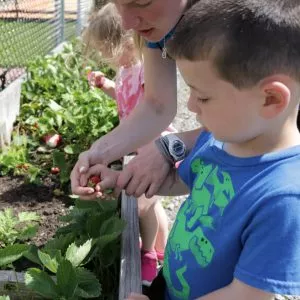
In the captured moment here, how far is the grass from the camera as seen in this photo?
4.41m

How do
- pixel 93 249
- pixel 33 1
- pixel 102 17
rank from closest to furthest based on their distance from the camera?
1. pixel 93 249
2. pixel 102 17
3. pixel 33 1

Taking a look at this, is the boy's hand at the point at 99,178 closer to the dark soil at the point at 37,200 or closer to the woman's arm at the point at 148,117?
the woman's arm at the point at 148,117

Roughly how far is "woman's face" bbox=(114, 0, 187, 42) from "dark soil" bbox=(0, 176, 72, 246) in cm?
133

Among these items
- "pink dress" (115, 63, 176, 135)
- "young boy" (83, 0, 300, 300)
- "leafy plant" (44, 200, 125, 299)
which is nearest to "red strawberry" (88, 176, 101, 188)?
"leafy plant" (44, 200, 125, 299)

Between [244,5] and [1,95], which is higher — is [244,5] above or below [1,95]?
above

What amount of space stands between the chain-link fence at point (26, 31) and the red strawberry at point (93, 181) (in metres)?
2.16

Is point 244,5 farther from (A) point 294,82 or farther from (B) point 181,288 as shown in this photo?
(B) point 181,288

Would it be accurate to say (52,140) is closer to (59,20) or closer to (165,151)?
(165,151)

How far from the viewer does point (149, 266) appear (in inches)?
100

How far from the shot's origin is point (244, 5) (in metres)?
1.17

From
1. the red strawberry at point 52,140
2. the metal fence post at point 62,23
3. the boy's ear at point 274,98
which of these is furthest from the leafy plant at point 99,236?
the metal fence post at point 62,23

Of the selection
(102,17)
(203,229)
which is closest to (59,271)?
(203,229)

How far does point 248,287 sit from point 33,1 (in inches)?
194

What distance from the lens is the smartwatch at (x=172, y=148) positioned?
1847mm
